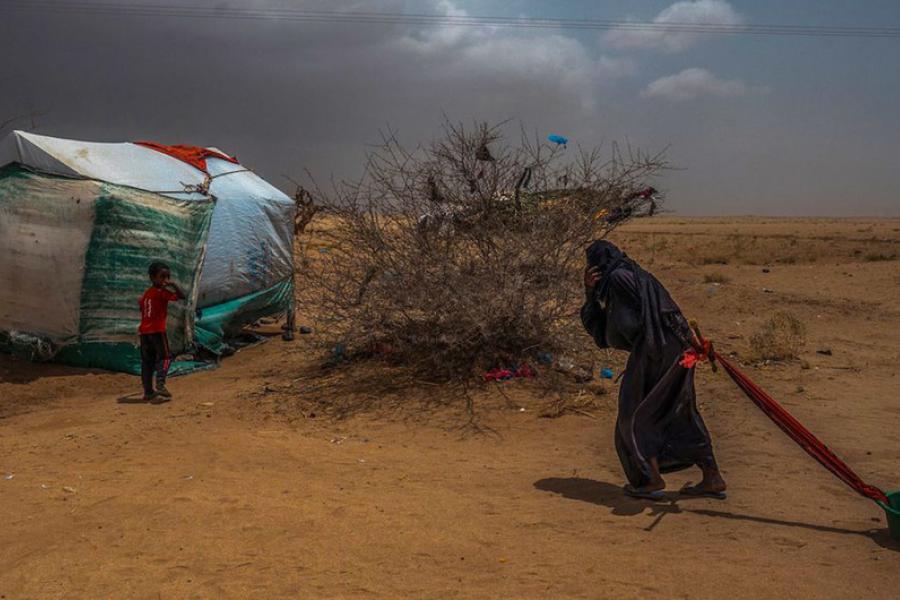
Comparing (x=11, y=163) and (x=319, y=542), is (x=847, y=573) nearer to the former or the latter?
(x=319, y=542)

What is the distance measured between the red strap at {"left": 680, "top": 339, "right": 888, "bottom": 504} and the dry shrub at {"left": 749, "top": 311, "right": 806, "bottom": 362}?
4667 millimetres

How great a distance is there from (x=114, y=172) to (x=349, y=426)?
426cm

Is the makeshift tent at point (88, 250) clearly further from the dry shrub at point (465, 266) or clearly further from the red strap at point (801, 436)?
the red strap at point (801, 436)

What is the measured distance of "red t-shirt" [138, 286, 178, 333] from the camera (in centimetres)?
791

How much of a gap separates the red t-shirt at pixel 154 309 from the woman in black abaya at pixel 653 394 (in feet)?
15.2

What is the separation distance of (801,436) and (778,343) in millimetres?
5510

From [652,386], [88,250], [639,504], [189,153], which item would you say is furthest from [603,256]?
[189,153]

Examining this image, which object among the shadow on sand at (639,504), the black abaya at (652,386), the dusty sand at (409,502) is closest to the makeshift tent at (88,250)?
the dusty sand at (409,502)

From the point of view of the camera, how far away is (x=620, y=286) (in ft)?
16.1

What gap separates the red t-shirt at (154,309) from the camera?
7.91m

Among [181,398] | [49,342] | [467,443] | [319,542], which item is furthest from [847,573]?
[49,342]

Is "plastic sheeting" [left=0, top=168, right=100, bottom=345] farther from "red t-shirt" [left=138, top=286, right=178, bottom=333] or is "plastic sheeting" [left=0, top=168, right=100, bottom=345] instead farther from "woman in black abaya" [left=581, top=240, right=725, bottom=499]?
"woman in black abaya" [left=581, top=240, right=725, bottom=499]

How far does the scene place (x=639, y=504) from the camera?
4.85 meters

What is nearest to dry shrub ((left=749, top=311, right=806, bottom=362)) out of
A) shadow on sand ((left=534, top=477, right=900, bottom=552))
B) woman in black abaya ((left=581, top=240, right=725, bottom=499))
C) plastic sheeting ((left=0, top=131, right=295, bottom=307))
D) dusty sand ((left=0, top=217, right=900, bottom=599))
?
dusty sand ((left=0, top=217, right=900, bottom=599))
